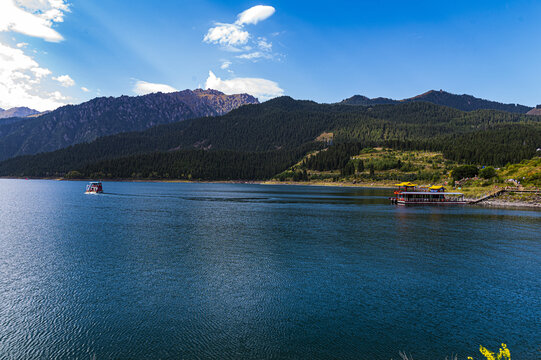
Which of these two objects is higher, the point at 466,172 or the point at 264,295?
the point at 466,172

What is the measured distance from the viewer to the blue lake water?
2314cm

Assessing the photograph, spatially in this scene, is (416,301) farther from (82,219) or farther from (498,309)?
(82,219)

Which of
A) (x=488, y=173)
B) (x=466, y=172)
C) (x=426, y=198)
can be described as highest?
(x=466, y=172)

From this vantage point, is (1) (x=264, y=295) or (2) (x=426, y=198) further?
(2) (x=426, y=198)

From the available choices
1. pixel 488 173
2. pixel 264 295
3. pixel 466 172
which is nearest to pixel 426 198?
pixel 488 173

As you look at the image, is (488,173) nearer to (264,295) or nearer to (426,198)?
(426,198)

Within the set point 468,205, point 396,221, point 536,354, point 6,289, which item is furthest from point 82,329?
point 468,205

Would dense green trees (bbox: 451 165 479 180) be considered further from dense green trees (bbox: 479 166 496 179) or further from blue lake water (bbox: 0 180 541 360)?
blue lake water (bbox: 0 180 541 360)

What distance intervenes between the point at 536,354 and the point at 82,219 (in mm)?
89086

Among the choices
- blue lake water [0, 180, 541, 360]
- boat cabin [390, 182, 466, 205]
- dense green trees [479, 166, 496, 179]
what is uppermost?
dense green trees [479, 166, 496, 179]

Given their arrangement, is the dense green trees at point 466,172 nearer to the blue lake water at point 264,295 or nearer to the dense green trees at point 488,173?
the dense green trees at point 488,173

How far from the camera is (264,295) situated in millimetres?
32531

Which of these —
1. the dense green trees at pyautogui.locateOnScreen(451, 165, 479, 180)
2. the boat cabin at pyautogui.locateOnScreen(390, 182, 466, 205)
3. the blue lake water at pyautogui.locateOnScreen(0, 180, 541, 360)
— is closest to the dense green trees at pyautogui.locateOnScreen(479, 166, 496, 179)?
the dense green trees at pyautogui.locateOnScreen(451, 165, 479, 180)

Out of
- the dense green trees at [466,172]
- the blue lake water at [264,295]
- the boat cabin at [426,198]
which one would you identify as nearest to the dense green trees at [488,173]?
the dense green trees at [466,172]
